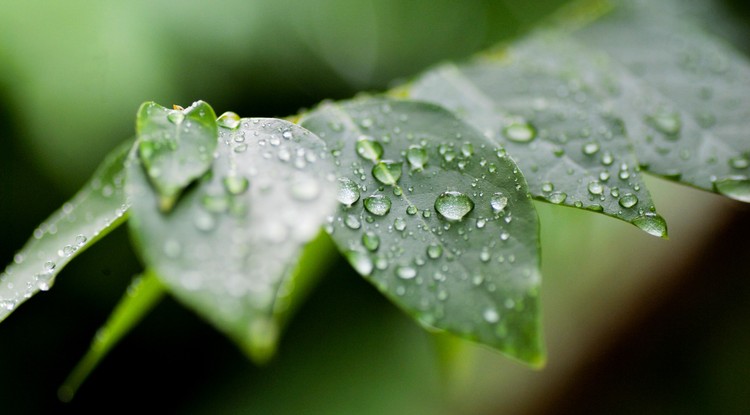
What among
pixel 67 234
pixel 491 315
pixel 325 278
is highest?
pixel 491 315

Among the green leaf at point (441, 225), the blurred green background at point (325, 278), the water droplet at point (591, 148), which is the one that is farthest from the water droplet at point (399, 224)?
the blurred green background at point (325, 278)

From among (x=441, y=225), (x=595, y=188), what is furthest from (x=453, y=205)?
(x=595, y=188)

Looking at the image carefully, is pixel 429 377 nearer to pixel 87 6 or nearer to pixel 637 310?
pixel 637 310

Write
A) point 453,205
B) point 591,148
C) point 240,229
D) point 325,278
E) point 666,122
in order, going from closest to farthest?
point 240,229
point 453,205
point 591,148
point 666,122
point 325,278

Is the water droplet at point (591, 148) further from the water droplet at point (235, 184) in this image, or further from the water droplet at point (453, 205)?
the water droplet at point (235, 184)

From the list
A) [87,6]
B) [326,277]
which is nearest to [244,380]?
[326,277]

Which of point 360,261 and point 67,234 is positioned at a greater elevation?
point 360,261

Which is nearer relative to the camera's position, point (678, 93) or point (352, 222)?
point (352, 222)

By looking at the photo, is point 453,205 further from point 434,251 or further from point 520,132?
point 520,132
